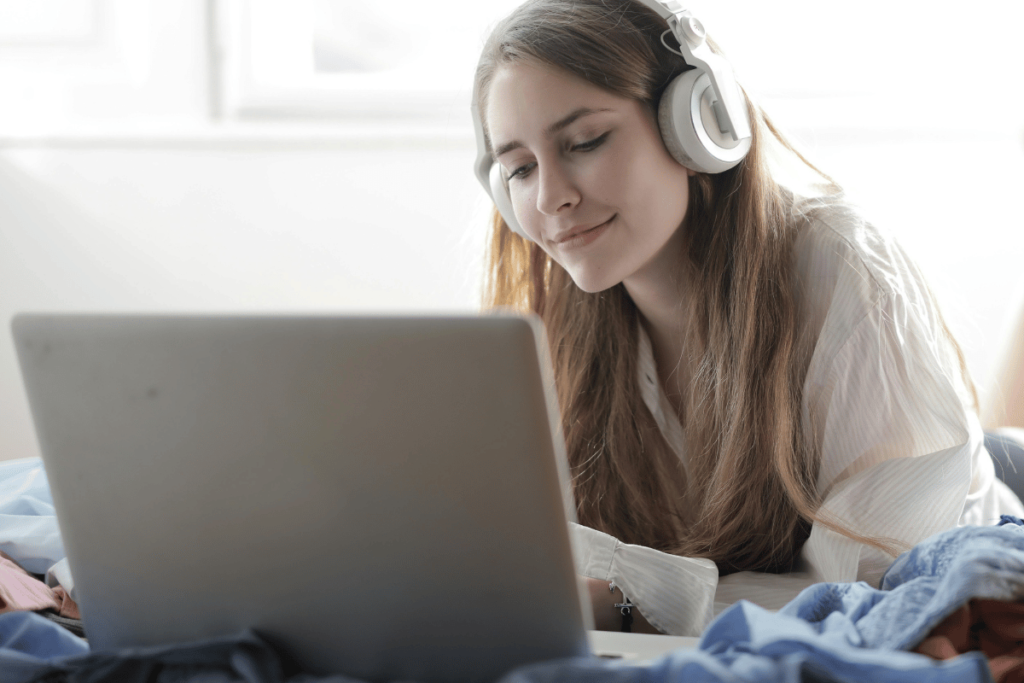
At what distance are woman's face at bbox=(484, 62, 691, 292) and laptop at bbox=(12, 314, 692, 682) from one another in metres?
0.53

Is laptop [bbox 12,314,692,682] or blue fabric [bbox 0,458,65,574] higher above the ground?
laptop [bbox 12,314,692,682]

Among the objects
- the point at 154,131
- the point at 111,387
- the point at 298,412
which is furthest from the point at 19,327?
the point at 154,131

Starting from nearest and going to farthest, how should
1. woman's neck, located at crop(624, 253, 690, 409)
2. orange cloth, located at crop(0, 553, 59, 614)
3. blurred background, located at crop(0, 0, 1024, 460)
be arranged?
orange cloth, located at crop(0, 553, 59, 614), woman's neck, located at crop(624, 253, 690, 409), blurred background, located at crop(0, 0, 1024, 460)

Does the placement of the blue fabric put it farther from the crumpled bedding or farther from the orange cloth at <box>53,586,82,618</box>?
the crumpled bedding

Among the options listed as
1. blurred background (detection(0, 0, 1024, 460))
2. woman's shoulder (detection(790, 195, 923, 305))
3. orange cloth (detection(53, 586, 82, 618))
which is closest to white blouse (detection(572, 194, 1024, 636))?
woman's shoulder (detection(790, 195, 923, 305))

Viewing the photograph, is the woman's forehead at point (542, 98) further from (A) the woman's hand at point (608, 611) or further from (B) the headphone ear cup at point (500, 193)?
(A) the woman's hand at point (608, 611)

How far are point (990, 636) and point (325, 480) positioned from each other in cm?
42

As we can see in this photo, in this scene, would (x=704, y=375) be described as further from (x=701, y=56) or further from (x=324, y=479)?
(x=324, y=479)

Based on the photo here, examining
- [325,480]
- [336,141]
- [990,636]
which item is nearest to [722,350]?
[990,636]

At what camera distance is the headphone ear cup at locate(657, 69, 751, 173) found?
96cm

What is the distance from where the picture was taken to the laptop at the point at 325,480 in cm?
47

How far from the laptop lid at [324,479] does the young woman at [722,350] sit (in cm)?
37

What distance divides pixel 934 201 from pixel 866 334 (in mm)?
1233

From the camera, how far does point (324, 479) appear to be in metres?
0.49
